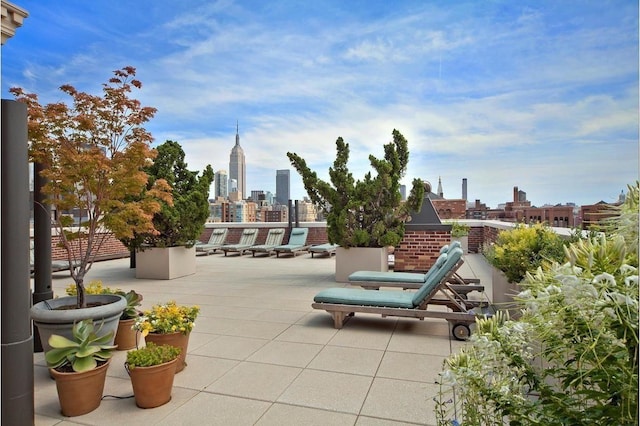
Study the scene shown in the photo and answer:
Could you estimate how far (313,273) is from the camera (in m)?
9.29

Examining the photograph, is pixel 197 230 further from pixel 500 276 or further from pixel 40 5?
pixel 500 276

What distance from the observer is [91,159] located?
154 inches

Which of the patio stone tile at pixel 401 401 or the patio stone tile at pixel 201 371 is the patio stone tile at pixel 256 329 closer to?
the patio stone tile at pixel 201 371

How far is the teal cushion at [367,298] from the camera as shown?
14.9 ft

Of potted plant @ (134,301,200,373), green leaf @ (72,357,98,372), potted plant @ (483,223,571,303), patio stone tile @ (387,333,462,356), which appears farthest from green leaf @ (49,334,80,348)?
potted plant @ (483,223,571,303)

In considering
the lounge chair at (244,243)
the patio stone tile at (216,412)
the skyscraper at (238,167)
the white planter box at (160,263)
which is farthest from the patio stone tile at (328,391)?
the skyscraper at (238,167)

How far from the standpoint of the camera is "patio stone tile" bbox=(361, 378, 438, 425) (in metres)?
2.63

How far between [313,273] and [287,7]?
5579 millimetres

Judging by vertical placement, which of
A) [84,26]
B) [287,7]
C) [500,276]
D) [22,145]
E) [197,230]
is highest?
[287,7]

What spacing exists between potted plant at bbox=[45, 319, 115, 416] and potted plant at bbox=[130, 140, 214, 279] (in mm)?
5785

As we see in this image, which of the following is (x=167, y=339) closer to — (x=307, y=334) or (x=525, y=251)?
(x=307, y=334)

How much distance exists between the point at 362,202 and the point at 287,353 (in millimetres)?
4766

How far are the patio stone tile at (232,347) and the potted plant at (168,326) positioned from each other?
0.44 meters

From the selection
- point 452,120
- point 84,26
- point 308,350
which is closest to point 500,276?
point 308,350
